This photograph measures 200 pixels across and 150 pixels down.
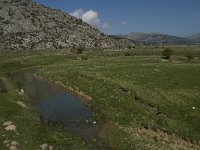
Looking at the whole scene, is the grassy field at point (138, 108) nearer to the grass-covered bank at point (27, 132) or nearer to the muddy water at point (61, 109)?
the grass-covered bank at point (27, 132)

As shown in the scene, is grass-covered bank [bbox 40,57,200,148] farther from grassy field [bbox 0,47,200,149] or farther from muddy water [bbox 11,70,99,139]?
muddy water [bbox 11,70,99,139]

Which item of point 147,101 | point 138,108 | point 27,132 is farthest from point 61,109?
point 27,132

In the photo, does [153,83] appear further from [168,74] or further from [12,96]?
[12,96]

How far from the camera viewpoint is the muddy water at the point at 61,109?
3681cm

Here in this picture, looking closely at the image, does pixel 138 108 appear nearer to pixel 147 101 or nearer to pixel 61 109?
pixel 147 101

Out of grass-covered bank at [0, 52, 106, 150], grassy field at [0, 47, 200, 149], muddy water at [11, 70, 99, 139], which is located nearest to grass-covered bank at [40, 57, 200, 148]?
grassy field at [0, 47, 200, 149]

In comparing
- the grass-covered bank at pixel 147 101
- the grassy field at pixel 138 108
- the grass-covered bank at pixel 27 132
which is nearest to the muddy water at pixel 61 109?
the grassy field at pixel 138 108

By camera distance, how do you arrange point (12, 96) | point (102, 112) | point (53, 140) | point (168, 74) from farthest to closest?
point (168, 74)
point (12, 96)
point (102, 112)
point (53, 140)

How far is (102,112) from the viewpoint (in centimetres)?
4216

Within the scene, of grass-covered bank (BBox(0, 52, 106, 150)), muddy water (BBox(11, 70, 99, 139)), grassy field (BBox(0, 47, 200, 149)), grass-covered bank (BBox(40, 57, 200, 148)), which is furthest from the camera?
muddy water (BBox(11, 70, 99, 139))

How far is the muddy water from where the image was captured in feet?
121

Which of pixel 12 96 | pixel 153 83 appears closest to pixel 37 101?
pixel 12 96

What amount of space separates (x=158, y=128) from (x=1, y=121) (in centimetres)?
1639

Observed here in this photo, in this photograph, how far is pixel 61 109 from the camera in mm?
46625
